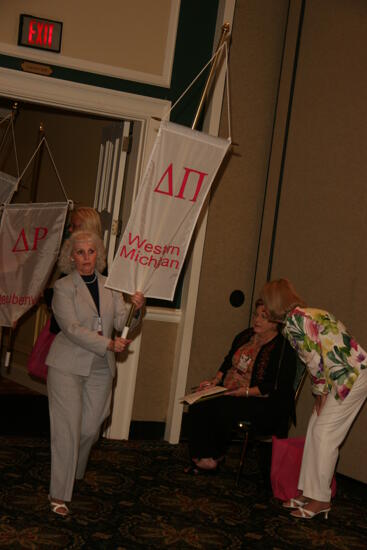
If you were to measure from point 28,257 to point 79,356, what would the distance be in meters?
1.70

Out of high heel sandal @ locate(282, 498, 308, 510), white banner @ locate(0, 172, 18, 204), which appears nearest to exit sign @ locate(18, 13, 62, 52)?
white banner @ locate(0, 172, 18, 204)

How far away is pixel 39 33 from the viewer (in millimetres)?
5195

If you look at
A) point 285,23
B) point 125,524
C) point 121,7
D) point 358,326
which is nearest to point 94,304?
point 125,524

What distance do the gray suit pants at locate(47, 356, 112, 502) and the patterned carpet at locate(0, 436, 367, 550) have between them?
19 cm

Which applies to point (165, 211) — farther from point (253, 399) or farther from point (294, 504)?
point (294, 504)

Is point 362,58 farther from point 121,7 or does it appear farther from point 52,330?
point 52,330

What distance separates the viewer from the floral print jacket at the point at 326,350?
4.31 m

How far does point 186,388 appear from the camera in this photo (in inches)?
235

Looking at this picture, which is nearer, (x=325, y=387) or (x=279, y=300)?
(x=325, y=387)

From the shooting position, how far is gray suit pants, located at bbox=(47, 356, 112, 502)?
154 inches

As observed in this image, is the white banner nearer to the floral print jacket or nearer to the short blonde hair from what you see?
the short blonde hair

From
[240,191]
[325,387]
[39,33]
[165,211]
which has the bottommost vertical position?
[325,387]

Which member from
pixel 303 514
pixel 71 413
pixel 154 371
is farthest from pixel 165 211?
pixel 154 371

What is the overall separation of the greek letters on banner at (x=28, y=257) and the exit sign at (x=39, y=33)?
106 centimetres
